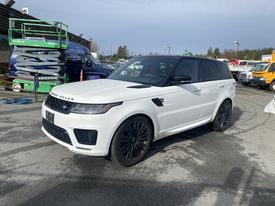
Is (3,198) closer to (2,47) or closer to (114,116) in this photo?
(114,116)

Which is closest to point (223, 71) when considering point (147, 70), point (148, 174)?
point (147, 70)

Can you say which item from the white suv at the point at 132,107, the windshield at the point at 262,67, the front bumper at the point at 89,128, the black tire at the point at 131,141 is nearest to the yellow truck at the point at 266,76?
the windshield at the point at 262,67

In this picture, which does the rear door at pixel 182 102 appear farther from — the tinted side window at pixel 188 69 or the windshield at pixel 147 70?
the windshield at pixel 147 70

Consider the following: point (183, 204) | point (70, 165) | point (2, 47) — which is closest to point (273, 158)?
point (183, 204)

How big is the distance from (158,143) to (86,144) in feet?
6.76

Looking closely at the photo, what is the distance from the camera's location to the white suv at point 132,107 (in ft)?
13.5

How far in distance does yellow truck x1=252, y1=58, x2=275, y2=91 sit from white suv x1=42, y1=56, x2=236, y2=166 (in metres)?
15.7

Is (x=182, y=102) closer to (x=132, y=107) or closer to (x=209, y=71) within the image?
(x=132, y=107)

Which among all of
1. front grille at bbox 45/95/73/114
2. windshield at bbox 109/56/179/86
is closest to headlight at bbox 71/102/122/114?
front grille at bbox 45/95/73/114

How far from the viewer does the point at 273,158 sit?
17.7 feet

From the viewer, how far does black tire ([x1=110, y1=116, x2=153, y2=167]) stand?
4.32 metres

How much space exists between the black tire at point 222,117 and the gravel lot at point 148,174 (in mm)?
523

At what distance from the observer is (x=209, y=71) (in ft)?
21.1

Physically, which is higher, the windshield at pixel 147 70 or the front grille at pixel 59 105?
the windshield at pixel 147 70
